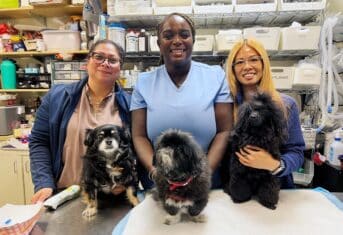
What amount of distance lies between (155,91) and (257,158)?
48 centimetres

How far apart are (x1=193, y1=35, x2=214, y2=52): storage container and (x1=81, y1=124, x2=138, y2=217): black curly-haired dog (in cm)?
131

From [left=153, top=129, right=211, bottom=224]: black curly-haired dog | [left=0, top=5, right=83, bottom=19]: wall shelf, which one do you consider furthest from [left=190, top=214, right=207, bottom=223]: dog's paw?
[left=0, top=5, right=83, bottom=19]: wall shelf

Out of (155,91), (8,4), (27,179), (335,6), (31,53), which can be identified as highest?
(8,4)

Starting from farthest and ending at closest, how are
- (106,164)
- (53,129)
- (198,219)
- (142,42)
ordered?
1. (142,42)
2. (53,129)
3. (106,164)
4. (198,219)

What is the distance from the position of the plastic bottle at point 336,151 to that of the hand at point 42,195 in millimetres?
1993

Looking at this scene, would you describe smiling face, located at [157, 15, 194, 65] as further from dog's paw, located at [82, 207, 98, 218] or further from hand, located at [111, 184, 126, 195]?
dog's paw, located at [82, 207, 98, 218]

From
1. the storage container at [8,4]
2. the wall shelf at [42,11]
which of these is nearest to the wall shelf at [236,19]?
the wall shelf at [42,11]

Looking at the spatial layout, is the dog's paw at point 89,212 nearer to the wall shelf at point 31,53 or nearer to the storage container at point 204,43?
the storage container at point 204,43

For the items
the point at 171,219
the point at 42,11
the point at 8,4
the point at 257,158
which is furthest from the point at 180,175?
the point at 8,4

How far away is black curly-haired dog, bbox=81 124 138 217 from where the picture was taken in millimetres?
985

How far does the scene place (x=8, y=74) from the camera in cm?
284

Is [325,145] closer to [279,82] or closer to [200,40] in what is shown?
[279,82]

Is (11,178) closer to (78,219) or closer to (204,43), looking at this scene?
(78,219)

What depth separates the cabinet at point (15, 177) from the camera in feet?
8.41
